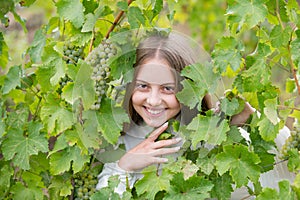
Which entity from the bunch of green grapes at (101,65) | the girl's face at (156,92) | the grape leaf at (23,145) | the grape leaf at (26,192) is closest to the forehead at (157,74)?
the girl's face at (156,92)

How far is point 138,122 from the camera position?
1.94 metres

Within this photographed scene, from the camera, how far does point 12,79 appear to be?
213 cm

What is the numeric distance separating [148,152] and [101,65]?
291mm

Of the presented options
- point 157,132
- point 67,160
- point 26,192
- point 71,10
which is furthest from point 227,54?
point 26,192

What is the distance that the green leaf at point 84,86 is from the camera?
70.3 inches

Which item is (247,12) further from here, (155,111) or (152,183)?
(152,183)

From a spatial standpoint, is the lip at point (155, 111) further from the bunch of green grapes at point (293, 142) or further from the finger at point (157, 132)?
the bunch of green grapes at point (293, 142)

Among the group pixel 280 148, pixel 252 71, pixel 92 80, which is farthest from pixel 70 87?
pixel 280 148

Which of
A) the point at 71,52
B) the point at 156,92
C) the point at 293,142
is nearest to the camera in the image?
the point at 156,92

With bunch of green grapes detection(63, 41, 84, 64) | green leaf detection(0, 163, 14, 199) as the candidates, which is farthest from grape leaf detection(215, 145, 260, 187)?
green leaf detection(0, 163, 14, 199)

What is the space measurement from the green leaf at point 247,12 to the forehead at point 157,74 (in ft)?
0.74

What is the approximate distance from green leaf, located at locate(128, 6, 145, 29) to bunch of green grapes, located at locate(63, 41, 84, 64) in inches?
8.7

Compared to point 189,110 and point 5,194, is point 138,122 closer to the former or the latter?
point 189,110

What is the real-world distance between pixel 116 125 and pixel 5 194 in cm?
59
